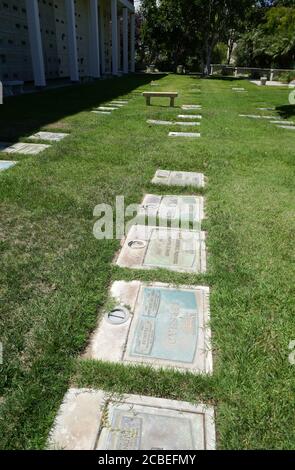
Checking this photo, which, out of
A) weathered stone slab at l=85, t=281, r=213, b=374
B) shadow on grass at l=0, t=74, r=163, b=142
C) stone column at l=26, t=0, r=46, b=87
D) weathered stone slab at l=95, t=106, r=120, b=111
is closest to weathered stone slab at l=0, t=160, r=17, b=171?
shadow on grass at l=0, t=74, r=163, b=142

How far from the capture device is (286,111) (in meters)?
12.2

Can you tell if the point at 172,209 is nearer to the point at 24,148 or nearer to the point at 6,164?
the point at 6,164

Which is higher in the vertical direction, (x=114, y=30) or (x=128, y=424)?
(x=114, y=30)

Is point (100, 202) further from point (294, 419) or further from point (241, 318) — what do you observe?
point (294, 419)

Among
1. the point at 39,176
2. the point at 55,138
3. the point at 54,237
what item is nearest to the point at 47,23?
the point at 55,138

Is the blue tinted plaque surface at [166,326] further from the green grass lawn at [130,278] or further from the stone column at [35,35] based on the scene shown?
the stone column at [35,35]

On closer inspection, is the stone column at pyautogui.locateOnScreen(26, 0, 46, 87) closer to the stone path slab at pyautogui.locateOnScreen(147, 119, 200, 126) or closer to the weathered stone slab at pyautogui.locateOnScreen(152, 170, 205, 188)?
the stone path slab at pyautogui.locateOnScreen(147, 119, 200, 126)

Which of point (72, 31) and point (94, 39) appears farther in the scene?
point (94, 39)

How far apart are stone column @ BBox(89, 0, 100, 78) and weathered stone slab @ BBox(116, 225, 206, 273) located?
22.4 m

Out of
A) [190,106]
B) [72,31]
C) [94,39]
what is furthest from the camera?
[94,39]

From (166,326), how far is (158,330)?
71 mm

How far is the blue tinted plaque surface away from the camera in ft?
7.16

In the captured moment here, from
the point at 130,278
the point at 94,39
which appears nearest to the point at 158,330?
the point at 130,278

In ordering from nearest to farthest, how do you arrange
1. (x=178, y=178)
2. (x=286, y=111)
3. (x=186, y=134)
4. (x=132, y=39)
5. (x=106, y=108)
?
1. (x=178, y=178)
2. (x=186, y=134)
3. (x=106, y=108)
4. (x=286, y=111)
5. (x=132, y=39)
